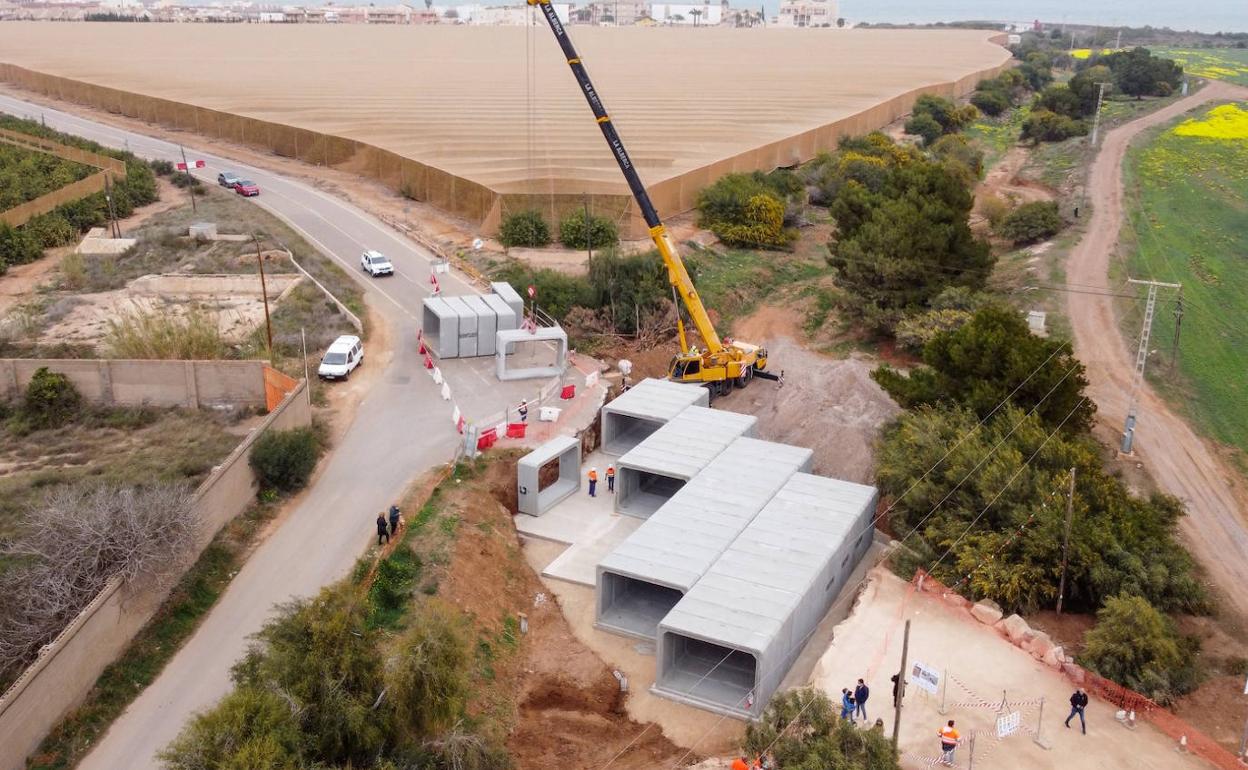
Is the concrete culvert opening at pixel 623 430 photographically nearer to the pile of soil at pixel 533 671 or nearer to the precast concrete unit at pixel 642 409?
the precast concrete unit at pixel 642 409

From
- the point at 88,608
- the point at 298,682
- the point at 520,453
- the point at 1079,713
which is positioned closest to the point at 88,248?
the point at 520,453

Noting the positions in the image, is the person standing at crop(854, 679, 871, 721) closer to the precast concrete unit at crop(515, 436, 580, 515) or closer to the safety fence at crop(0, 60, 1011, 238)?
the precast concrete unit at crop(515, 436, 580, 515)

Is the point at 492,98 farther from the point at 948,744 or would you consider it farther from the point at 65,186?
the point at 948,744

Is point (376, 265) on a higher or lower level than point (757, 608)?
higher

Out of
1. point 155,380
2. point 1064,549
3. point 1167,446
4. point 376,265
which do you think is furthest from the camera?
point 376,265

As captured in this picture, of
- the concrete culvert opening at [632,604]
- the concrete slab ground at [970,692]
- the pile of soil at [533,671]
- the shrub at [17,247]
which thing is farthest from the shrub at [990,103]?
the concrete culvert opening at [632,604]

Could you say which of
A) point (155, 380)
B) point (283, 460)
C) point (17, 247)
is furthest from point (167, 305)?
point (283, 460)
